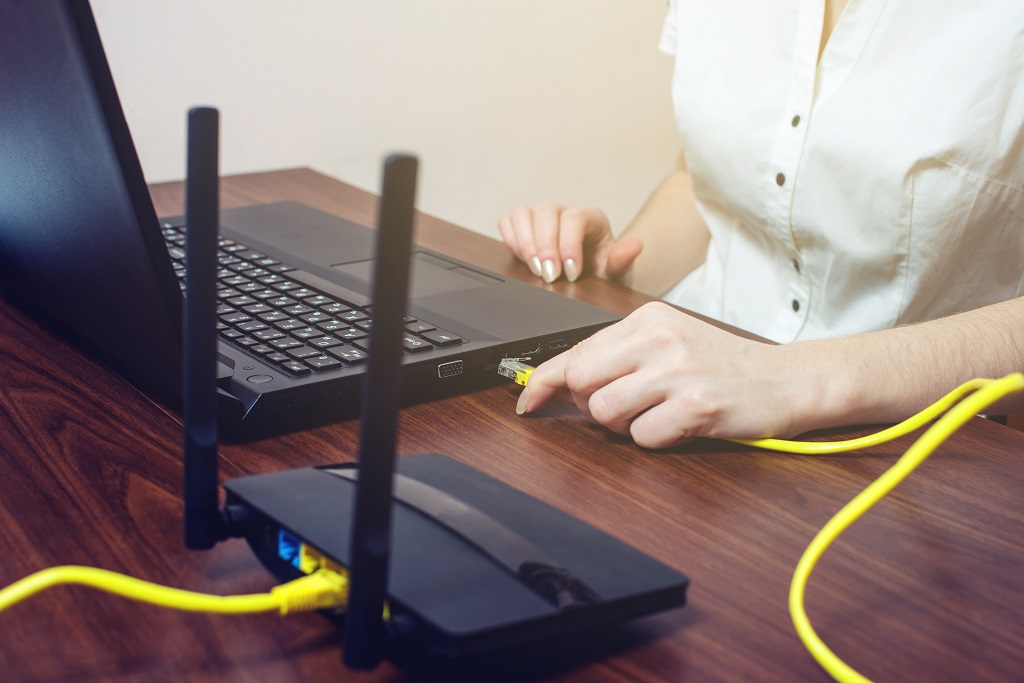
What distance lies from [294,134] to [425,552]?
1185 mm

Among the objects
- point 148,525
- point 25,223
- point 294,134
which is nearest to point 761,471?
point 148,525

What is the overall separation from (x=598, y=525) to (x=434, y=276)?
1.17 feet

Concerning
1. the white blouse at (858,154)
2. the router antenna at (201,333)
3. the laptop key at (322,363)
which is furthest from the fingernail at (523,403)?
the white blouse at (858,154)

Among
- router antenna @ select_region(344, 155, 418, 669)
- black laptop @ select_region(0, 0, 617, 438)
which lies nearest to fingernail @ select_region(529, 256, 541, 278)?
black laptop @ select_region(0, 0, 617, 438)

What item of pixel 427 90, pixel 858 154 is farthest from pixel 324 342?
pixel 427 90

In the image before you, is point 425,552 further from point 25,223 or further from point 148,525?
point 25,223

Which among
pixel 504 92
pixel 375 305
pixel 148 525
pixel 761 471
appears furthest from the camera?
pixel 504 92

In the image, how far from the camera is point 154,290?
1.44ft

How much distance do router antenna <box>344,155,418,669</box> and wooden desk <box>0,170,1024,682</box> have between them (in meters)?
0.05

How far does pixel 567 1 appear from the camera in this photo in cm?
170

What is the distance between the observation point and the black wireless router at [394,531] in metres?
0.25

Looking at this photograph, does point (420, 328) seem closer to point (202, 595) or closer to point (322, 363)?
point (322, 363)

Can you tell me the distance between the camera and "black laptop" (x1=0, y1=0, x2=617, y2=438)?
16.4 inches

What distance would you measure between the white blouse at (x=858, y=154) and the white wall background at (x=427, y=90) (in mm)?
582
